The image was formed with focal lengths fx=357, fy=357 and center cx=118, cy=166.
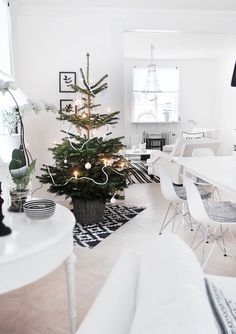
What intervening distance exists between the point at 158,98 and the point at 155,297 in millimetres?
10673

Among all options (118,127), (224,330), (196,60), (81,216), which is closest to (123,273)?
(224,330)

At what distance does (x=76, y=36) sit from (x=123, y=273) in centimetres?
460

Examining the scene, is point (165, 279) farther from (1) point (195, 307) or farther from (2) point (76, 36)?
(2) point (76, 36)

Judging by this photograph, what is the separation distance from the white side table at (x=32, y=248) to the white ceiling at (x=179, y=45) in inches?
240

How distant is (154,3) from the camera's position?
5.01 m

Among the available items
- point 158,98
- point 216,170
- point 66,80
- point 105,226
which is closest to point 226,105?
point 158,98

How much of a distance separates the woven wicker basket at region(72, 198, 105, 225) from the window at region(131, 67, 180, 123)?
714 centimetres

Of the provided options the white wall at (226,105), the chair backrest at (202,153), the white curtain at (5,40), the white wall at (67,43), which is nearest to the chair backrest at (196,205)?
the chair backrest at (202,153)

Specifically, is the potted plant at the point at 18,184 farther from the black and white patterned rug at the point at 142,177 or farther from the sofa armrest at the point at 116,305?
the black and white patterned rug at the point at 142,177

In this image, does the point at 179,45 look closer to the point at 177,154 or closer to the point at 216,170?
the point at 177,154

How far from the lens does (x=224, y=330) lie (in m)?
0.83

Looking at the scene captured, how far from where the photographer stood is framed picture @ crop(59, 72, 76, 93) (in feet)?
16.9

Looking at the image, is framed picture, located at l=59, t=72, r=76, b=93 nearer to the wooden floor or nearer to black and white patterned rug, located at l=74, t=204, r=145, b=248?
black and white patterned rug, located at l=74, t=204, r=145, b=248

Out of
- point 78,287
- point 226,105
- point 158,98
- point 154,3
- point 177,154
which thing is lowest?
point 78,287
